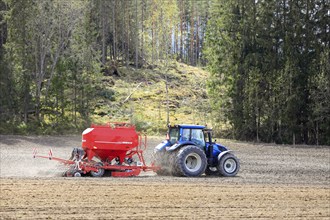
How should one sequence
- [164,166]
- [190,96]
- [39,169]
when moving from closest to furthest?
1. [164,166]
2. [39,169]
3. [190,96]

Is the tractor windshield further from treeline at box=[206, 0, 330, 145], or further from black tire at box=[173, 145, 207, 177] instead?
treeline at box=[206, 0, 330, 145]

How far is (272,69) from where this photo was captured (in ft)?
118

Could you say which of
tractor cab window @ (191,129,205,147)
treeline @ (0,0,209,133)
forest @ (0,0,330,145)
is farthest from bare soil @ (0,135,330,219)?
forest @ (0,0,330,145)

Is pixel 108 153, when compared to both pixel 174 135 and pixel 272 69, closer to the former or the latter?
pixel 174 135

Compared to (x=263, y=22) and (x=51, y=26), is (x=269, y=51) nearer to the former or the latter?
(x=263, y=22)

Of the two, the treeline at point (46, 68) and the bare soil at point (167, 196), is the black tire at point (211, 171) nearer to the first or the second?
the bare soil at point (167, 196)

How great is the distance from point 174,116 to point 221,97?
4687 mm

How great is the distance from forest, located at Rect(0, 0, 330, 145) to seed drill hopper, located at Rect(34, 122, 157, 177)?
15.5 metres

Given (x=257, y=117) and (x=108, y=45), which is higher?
(x=108, y=45)

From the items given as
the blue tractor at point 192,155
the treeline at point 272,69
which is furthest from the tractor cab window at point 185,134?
the treeline at point 272,69

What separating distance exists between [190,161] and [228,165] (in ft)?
5.07

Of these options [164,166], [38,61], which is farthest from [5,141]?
[164,166]

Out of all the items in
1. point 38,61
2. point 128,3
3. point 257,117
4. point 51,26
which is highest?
point 128,3

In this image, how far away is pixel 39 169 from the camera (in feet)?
65.6
